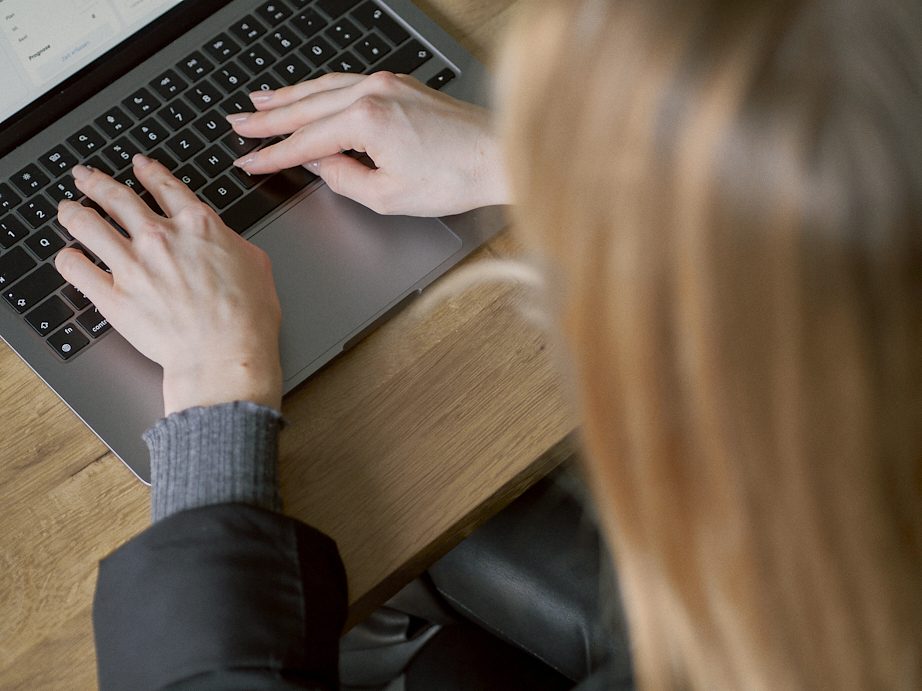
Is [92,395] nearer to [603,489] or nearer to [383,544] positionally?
[383,544]

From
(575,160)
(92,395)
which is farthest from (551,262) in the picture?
(92,395)

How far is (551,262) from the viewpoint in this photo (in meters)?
0.49

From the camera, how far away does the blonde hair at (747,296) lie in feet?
1.26

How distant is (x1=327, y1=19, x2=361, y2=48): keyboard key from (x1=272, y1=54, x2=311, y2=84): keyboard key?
3 cm

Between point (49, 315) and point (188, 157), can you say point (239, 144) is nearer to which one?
point (188, 157)

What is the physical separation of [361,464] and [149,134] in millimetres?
310

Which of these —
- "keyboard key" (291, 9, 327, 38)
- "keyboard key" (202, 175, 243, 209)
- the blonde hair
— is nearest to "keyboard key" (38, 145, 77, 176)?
"keyboard key" (202, 175, 243, 209)

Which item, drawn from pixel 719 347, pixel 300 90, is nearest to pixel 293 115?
pixel 300 90

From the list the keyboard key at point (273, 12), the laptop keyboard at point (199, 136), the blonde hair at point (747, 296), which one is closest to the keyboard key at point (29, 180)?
the laptop keyboard at point (199, 136)

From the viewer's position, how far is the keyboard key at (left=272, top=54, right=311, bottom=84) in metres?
0.85

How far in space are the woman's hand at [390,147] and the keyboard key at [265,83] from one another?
0.12 ft

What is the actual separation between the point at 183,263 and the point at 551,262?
0.35m

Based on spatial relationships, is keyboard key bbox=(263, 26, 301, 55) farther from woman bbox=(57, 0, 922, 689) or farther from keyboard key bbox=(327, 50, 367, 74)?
A: woman bbox=(57, 0, 922, 689)

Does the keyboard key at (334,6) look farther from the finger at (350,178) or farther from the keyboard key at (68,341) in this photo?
the keyboard key at (68,341)
